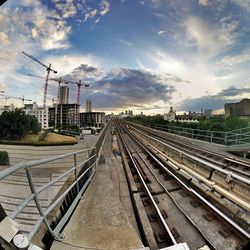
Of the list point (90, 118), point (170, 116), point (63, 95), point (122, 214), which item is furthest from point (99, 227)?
point (63, 95)

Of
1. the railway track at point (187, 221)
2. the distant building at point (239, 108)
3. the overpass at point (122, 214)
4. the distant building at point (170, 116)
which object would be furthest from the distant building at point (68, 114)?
the railway track at point (187, 221)

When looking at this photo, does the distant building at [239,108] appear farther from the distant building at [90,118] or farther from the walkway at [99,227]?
the distant building at [90,118]

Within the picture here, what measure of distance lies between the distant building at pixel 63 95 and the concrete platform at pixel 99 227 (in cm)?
18018

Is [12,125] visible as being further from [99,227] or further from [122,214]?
[99,227]

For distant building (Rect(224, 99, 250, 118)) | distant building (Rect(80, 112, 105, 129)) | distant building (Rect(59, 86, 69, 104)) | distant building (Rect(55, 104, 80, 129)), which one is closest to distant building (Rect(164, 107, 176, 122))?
distant building (Rect(224, 99, 250, 118))

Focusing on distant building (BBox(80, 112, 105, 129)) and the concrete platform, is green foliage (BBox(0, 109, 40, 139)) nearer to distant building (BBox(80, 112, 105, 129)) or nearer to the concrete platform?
the concrete platform

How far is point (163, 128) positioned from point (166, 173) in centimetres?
2216

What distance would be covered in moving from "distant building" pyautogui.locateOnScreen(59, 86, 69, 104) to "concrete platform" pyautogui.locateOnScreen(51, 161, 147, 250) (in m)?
180

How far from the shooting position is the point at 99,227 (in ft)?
10.6

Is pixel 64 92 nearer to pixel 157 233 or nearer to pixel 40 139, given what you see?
pixel 40 139

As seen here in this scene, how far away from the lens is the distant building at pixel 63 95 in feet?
574

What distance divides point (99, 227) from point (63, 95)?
187 m

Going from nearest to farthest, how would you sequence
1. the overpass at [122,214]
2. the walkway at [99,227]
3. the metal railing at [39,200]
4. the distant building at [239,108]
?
the metal railing at [39,200] → the overpass at [122,214] → the walkway at [99,227] → the distant building at [239,108]

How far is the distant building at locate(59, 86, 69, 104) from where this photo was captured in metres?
175
